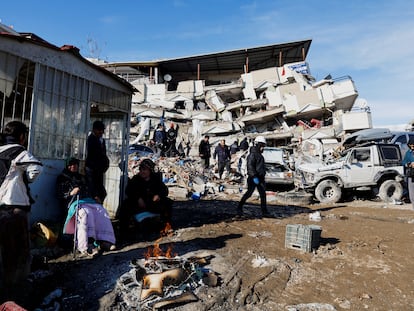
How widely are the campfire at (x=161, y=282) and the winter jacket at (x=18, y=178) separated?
1.40 m

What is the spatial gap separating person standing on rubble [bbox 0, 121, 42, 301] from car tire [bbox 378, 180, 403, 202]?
11012 millimetres

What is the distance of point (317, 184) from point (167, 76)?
2280cm

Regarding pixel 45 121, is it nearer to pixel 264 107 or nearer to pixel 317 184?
pixel 317 184

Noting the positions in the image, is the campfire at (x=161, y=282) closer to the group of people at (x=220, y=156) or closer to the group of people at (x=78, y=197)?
the group of people at (x=78, y=197)

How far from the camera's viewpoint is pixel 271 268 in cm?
428

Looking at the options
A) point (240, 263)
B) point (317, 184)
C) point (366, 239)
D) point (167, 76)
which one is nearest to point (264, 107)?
point (167, 76)

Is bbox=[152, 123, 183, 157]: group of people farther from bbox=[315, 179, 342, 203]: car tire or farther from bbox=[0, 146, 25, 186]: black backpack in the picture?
bbox=[0, 146, 25, 186]: black backpack

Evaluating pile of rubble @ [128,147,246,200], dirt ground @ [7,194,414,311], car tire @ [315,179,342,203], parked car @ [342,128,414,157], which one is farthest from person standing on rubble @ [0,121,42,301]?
parked car @ [342,128,414,157]

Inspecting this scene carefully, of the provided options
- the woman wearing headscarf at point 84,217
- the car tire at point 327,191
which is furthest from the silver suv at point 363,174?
the woman wearing headscarf at point 84,217

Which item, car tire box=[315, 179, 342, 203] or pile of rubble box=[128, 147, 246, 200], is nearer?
car tire box=[315, 179, 342, 203]

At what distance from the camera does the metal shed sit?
4711 mm

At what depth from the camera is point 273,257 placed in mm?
4738

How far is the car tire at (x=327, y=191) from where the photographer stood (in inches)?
440

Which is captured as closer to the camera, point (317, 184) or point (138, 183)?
point (138, 183)
